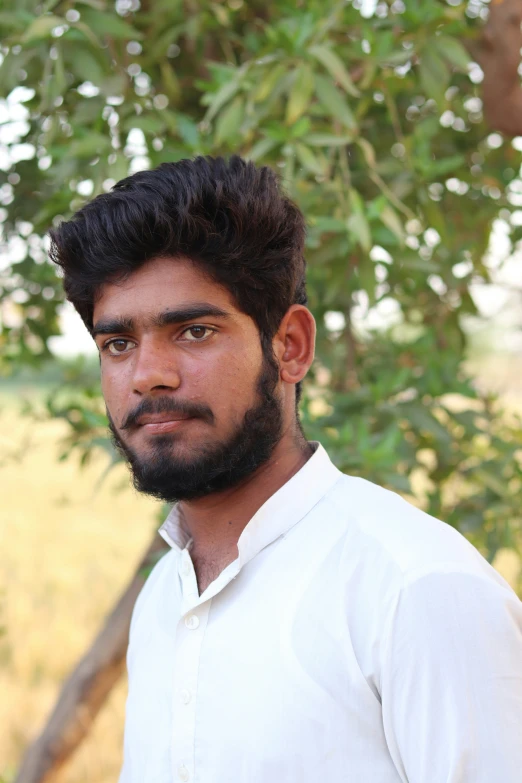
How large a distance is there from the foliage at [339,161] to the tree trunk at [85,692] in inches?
23.5

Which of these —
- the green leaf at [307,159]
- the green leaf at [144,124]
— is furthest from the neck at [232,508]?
the green leaf at [144,124]

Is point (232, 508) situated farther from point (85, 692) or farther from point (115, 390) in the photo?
point (85, 692)

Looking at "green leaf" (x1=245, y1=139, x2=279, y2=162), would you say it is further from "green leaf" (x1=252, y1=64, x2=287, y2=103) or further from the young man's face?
the young man's face

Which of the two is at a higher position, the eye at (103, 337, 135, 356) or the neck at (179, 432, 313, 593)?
the eye at (103, 337, 135, 356)

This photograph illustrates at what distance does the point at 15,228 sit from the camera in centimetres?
240

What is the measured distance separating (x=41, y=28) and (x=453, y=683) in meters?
1.35

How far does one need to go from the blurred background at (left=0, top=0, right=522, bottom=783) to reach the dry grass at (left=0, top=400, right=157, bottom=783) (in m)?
0.57

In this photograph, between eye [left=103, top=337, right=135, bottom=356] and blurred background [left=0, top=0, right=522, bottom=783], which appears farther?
blurred background [left=0, top=0, right=522, bottom=783]

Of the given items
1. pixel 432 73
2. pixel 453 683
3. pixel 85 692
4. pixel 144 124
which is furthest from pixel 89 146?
pixel 85 692

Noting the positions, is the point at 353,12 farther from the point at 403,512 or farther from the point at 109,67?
the point at 403,512

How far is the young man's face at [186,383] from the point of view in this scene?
1.12 meters

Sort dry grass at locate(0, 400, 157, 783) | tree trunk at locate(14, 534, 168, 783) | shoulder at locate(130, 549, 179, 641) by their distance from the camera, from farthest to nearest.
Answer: dry grass at locate(0, 400, 157, 783), tree trunk at locate(14, 534, 168, 783), shoulder at locate(130, 549, 179, 641)

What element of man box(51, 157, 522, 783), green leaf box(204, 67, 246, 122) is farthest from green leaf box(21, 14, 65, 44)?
man box(51, 157, 522, 783)

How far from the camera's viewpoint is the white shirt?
87 cm
